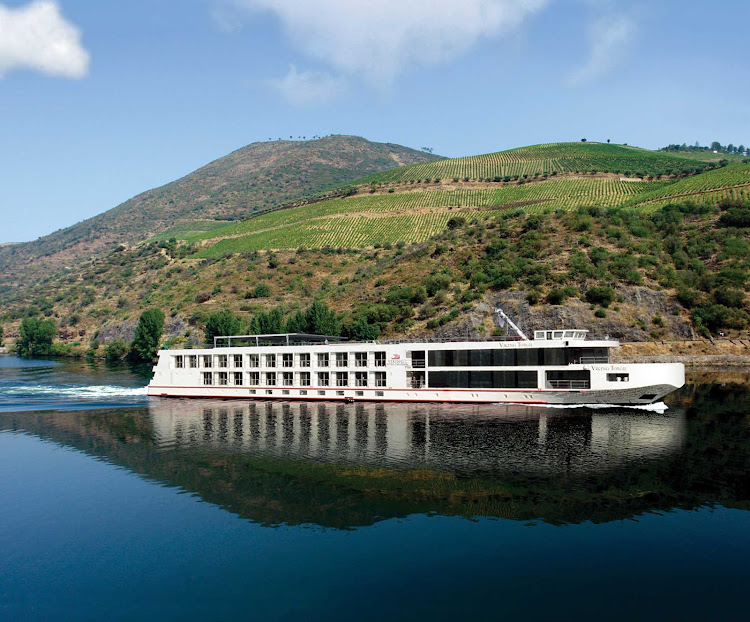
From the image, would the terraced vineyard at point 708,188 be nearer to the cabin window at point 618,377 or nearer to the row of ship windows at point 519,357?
the row of ship windows at point 519,357

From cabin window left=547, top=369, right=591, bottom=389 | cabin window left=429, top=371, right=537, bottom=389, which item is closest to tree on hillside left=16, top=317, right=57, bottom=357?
cabin window left=429, top=371, right=537, bottom=389

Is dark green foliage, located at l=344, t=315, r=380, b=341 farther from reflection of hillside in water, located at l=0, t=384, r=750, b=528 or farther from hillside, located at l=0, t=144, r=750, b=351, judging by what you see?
reflection of hillside in water, located at l=0, t=384, r=750, b=528

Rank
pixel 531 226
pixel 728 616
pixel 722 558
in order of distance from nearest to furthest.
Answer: pixel 728 616
pixel 722 558
pixel 531 226

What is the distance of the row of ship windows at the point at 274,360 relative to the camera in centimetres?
6712

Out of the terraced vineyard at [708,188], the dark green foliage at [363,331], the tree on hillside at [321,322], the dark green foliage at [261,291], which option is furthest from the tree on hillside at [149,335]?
the terraced vineyard at [708,188]

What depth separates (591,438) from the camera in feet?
144

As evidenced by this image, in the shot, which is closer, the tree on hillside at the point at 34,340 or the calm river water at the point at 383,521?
the calm river water at the point at 383,521

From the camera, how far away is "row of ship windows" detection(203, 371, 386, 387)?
6681 cm

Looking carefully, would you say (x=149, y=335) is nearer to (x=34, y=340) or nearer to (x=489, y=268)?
(x=34, y=340)

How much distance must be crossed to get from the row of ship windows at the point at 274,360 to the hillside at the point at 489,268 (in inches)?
1437

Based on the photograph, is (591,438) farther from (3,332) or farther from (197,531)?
(3,332)

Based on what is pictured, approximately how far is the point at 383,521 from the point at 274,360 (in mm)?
44827

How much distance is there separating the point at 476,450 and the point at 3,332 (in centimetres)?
18175

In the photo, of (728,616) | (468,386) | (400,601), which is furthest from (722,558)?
(468,386)
